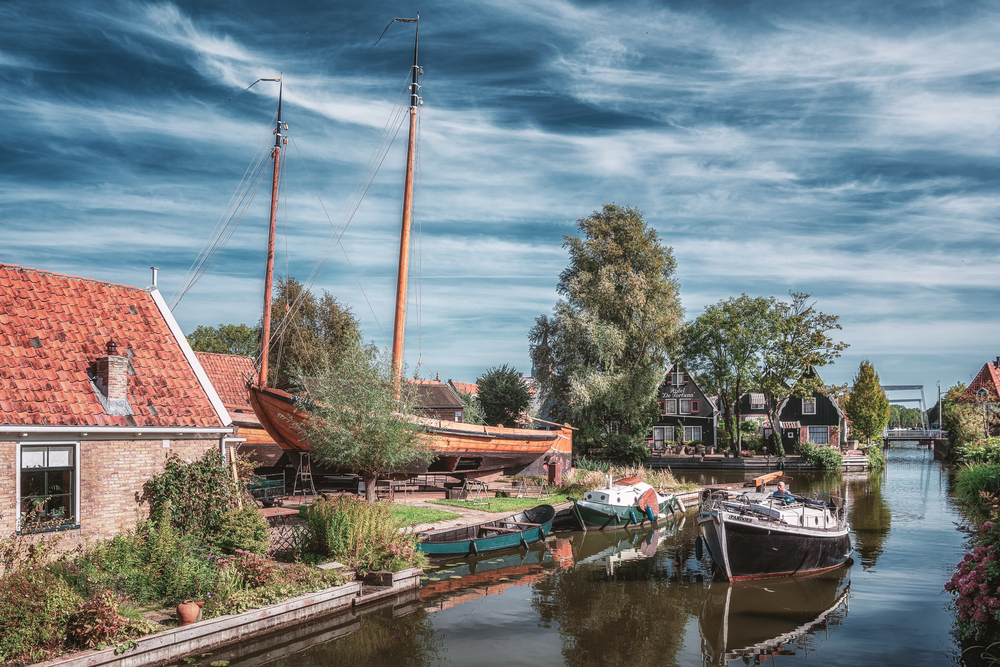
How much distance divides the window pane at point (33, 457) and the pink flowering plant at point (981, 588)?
1655 cm

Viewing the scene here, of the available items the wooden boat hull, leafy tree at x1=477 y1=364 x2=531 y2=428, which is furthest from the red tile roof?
leafy tree at x1=477 y1=364 x2=531 y2=428

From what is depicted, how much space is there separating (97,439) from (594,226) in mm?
38153

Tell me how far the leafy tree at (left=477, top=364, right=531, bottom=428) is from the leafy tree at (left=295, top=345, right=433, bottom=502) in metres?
21.3

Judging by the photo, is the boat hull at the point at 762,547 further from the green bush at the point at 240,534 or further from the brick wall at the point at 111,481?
the brick wall at the point at 111,481

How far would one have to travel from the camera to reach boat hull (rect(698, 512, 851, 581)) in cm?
1747

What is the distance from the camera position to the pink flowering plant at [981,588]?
11.1 meters

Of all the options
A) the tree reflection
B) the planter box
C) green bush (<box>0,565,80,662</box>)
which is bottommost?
the tree reflection

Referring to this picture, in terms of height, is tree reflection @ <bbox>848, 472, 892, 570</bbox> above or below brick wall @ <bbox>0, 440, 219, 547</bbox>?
below

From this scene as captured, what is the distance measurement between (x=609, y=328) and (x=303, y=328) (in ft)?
63.7

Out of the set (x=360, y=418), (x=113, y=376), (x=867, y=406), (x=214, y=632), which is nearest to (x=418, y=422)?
(x=360, y=418)

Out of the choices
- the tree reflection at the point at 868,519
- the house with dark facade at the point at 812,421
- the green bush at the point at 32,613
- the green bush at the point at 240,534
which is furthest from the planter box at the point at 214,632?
the house with dark facade at the point at 812,421

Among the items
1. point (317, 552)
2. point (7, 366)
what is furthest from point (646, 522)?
point (7, 366)

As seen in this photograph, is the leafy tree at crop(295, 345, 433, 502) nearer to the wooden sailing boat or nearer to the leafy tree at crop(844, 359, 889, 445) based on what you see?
the wooden sailing boat

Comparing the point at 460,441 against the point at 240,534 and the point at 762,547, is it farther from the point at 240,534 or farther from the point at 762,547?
the point at 240,534
